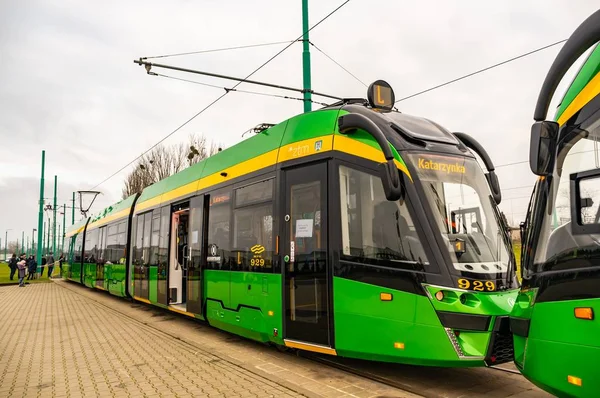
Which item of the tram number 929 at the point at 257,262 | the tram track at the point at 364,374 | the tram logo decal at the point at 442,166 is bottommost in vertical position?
the tram track at the point at 364,374

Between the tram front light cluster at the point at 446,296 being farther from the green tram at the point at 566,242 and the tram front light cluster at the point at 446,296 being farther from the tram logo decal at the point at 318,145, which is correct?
the tram logo decal at the point at 318,145

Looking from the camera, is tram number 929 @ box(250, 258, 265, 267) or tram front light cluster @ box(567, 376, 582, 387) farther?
tram number 929 @ box(250, 258, 265, 267)

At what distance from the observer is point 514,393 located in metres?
5.38

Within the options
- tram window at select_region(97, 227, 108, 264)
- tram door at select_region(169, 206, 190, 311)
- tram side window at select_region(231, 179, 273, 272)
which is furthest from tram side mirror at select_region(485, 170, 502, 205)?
tram window at select_region(97, 227, 108, 264)

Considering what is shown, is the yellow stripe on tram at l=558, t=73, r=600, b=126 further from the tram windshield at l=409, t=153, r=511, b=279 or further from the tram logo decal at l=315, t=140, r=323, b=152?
the tram logo decal at l=315, t=140, r=323, b=152

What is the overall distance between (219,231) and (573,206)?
6415 millimetres

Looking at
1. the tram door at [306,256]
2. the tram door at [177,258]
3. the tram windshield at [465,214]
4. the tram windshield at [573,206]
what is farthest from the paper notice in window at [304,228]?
the tram door at [177,258]

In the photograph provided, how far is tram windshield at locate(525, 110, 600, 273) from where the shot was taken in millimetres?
3666

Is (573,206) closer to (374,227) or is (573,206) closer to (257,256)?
(374,227)

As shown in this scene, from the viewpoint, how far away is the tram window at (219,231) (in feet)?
28.9

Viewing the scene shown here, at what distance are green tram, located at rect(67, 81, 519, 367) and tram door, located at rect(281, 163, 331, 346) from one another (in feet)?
0.07

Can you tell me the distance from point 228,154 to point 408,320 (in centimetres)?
525

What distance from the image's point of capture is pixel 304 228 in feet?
22.5

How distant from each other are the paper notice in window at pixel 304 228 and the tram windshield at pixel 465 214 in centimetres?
169
